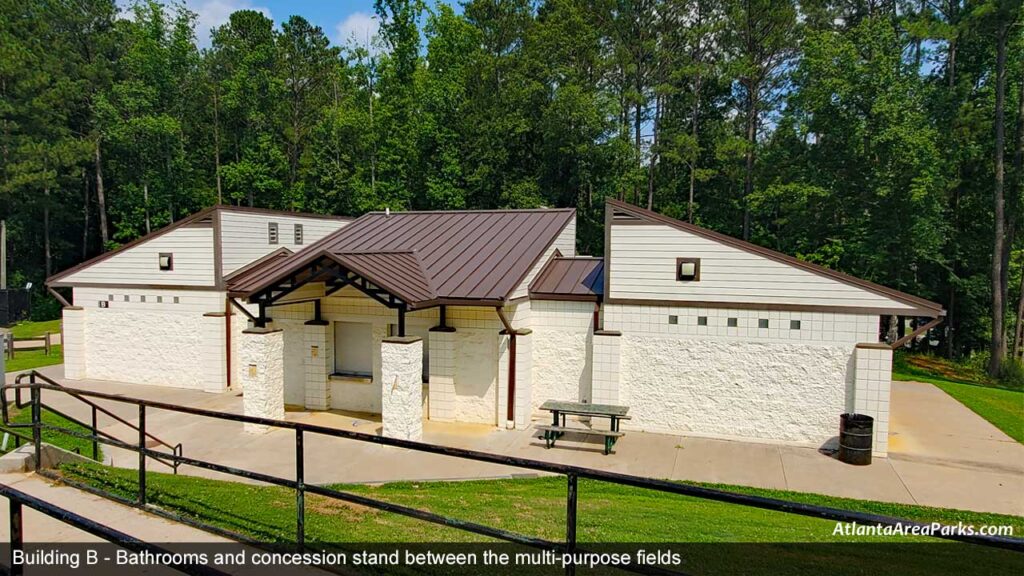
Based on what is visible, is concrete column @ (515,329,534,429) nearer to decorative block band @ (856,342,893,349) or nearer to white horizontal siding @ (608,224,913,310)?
white horizontal siding @ (608,224,913,310)

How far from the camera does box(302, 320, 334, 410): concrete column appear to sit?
12.4 meters

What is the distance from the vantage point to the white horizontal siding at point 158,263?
14.6m

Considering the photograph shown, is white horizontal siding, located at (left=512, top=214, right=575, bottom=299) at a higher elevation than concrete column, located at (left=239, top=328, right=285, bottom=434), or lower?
higher

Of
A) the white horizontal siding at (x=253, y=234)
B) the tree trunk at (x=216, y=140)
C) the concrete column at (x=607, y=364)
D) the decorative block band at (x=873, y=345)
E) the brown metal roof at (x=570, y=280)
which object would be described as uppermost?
the tree trunk at (x=216, y=140)

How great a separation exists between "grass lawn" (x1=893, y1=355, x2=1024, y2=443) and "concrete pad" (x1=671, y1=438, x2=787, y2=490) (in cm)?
512

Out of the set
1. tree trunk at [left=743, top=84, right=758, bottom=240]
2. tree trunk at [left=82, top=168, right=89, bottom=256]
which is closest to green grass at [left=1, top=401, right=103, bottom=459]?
tree trunk at [left=743, top=84, right=758, bottom=240]

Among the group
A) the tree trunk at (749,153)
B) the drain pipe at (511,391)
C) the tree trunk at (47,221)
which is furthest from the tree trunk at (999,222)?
the tree trunk at (47,221)

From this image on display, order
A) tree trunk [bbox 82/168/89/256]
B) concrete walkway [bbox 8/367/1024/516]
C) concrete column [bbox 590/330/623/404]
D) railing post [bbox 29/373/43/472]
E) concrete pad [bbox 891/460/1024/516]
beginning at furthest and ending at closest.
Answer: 1. tree trunk [bbox 82/168/89/256]
2. concrete column [bbox 590/330/623/404]
3. concrete walkway [bbox 8/367/1024/516]
4. concrete pad [bbox 891/460/1024/516]
5. railing post [bbox 29/373/43/472]

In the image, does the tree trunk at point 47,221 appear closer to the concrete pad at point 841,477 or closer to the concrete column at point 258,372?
the concrete column at point 258,372

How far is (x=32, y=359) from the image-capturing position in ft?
61.2

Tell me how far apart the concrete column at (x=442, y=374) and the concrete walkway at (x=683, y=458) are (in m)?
0.30

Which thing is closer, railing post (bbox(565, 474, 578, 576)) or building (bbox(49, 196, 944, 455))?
railing post (bbox(565, 474, 578, 576))

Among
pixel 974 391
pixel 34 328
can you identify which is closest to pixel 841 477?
pixel 974 391

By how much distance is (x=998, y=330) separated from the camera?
742 inches
